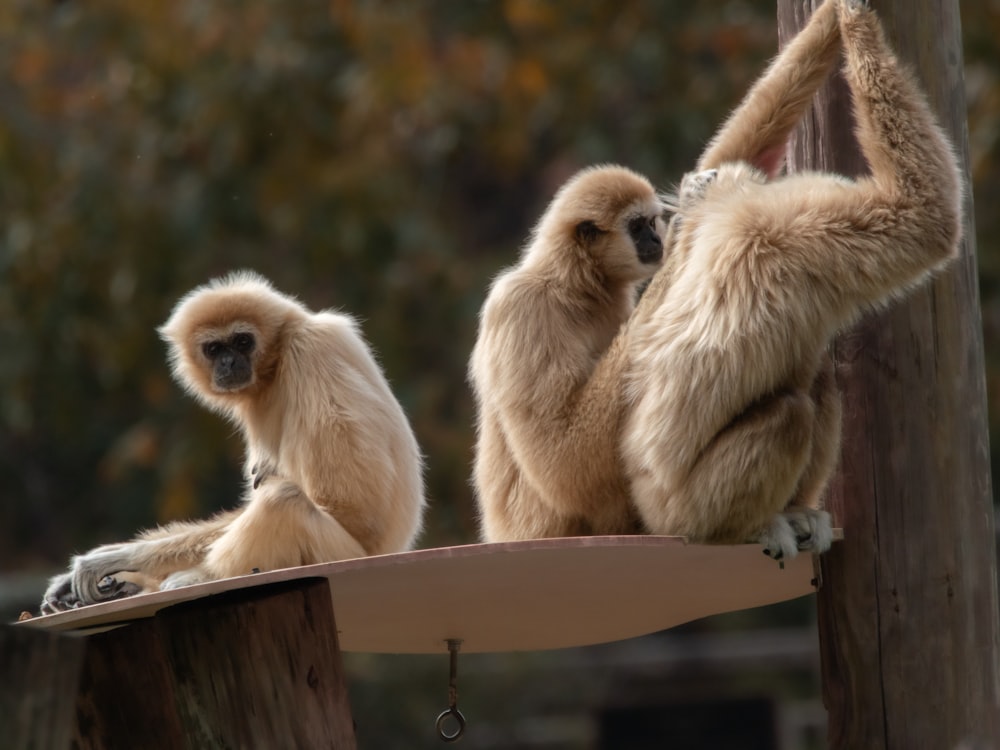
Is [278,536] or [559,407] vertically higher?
[559,407]

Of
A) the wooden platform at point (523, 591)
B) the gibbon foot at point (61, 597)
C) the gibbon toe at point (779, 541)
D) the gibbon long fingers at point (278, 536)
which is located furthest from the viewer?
the gibbon foot at point (61, 597)

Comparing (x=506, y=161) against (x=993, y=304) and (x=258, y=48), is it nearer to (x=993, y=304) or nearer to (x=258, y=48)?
(x=258, y=48)

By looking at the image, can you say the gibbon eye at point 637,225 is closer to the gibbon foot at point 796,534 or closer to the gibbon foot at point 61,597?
the gibbon foot at point 796,534

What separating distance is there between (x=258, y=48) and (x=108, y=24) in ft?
5.78

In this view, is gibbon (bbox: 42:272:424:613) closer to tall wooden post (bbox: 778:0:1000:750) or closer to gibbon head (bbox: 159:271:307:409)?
gibbon head (bbox: 159:271:307:409)

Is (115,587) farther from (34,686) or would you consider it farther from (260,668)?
(34,686)

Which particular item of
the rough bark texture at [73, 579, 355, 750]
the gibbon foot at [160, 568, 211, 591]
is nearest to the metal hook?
the rough bark texture at [73, 579, 355, 750]

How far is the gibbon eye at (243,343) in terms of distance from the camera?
5.90 m

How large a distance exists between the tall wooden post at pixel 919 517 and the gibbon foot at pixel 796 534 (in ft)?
0.56

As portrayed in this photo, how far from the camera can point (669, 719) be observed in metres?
13.5

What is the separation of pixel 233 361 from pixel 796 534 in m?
2.29

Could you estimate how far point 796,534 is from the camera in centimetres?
485

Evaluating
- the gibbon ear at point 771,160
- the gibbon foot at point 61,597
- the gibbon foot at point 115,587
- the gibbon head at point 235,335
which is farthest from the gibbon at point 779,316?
the gibbon foot at point 61,597

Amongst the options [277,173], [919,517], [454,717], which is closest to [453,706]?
[454,717]
